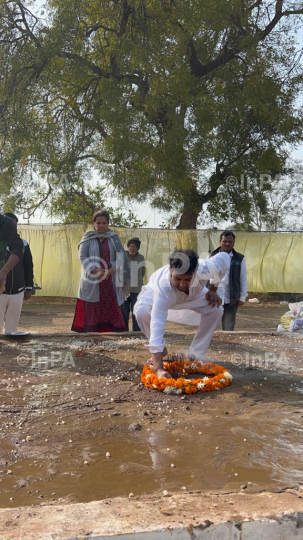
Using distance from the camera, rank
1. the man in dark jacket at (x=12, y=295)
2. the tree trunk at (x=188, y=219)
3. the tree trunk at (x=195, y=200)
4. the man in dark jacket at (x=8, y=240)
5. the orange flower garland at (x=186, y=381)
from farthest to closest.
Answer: the tree trunk at (x=188, y=219) → the tree trunk at (x=195, y=200) → the man in dark jacket at (x=12, y=295) → the man in dark jacket at (x=8, y=240) → the orange flower garland at (x=186, y=381)

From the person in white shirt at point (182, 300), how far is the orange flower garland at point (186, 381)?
99 millimetres

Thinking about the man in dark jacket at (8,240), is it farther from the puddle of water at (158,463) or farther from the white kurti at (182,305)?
the puddle of water at (158,463)

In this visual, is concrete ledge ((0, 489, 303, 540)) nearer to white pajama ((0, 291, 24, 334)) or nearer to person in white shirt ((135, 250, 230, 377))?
person in white shirt ((135, 250, 230, 377))

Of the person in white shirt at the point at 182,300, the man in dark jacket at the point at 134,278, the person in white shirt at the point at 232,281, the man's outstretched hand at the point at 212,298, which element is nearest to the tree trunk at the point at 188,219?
the man in dark jacket at the point at 134,278

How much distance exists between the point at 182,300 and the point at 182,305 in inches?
5.1

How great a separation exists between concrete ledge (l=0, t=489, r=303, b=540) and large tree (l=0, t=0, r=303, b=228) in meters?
12.5

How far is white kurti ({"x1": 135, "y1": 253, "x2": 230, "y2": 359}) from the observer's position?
15.6 ft

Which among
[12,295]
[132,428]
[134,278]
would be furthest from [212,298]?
[134,278]

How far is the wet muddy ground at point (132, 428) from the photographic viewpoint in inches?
113

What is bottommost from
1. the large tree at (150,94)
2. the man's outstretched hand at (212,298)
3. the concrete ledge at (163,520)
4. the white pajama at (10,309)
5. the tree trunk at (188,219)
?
the concrete ledge at (163,520)

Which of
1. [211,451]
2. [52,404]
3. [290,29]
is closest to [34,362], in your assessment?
[52,404]

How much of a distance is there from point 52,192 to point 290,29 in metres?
8.90

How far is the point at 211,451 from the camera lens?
3275 millimetres

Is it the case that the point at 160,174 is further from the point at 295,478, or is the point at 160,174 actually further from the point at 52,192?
the point at 295,478
